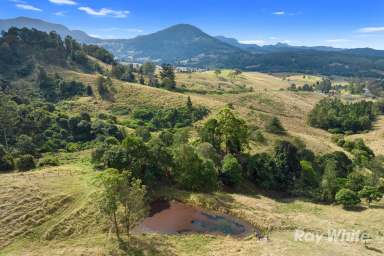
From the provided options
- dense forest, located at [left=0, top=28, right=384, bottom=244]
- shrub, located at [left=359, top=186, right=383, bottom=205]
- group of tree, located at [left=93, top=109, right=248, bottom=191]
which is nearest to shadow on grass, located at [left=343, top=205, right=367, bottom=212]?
dense forest, located at [left=0, top=28, right=384, bottom=244]

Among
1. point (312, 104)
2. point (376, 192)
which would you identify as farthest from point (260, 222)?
point (312, 104)

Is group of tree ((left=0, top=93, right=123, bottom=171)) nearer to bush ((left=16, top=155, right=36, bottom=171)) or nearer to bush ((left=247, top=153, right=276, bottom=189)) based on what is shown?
bush ((left=16, top=155, right=36, bottom=171))

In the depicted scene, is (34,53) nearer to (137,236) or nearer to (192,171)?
(192,171)

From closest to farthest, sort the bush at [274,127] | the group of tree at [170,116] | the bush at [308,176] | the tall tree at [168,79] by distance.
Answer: the bush at [308,176]
the bush at [274,127]
the group of tree at [170,116]
the tall tree at [168,79]

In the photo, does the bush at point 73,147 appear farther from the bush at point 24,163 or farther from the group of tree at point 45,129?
the bush at point 24,163

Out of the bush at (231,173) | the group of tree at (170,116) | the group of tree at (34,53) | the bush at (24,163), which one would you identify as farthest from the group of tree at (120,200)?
the group of tree at (34,53)

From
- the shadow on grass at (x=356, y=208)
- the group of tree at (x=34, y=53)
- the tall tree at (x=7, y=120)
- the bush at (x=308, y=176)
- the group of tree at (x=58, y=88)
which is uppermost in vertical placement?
the group of tree at (x=34, y=53)
